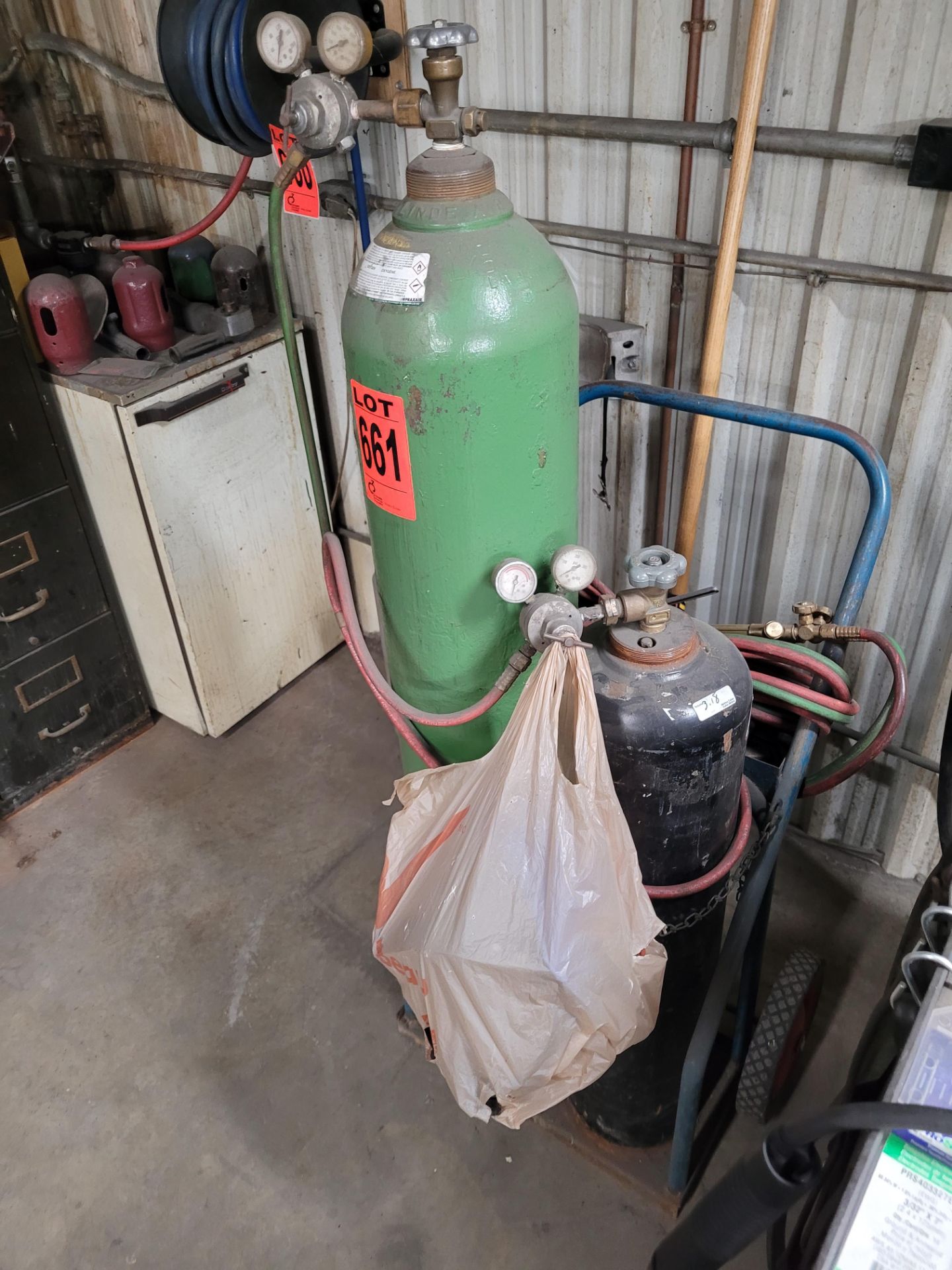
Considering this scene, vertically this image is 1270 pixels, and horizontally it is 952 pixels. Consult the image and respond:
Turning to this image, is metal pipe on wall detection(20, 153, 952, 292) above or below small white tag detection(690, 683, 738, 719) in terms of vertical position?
above

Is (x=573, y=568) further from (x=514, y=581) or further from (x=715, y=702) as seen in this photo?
(x=715, y=702)

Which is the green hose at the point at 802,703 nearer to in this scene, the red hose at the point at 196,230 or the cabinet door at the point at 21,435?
the red hose at the point at 196,230

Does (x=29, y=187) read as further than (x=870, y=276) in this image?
Yes

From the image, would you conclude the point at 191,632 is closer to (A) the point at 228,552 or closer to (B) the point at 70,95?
(A) the point at 228,552

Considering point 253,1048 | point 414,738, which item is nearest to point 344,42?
point 414,738

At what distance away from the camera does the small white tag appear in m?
0.99

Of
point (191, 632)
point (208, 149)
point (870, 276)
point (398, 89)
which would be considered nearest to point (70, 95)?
point (208, 149)

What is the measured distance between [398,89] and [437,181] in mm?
182

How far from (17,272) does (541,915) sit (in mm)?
1676

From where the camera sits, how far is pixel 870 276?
1276 mm

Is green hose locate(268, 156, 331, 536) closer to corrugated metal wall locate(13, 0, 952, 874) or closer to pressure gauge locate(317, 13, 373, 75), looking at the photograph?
pressure gauge locate(317, 13, 373, 75)

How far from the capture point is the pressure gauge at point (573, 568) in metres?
1.05

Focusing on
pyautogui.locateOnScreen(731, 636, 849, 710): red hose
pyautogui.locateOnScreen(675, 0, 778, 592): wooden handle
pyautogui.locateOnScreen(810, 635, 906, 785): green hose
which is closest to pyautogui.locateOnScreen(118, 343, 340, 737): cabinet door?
pyautogui.locateOnScreen(675, 0, 778, 592): wooden handle

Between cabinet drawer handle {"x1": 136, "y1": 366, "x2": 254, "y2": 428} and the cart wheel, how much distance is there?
1538mm
